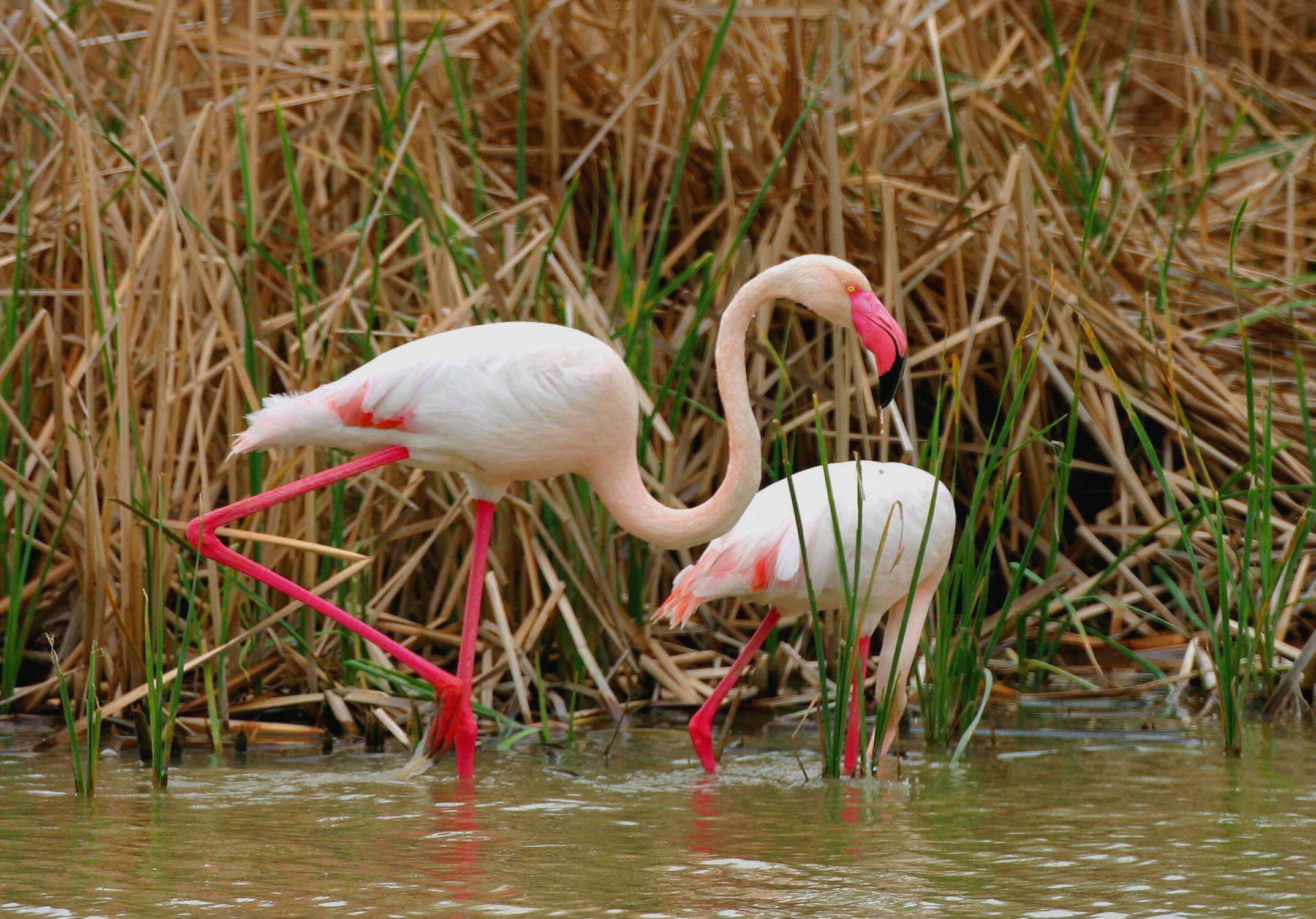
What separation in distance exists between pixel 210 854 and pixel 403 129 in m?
3.21

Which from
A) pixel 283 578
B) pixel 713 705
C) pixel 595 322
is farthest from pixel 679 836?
pixel 595 322

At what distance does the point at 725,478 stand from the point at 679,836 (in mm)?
1283

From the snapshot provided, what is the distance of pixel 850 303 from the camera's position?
4602mm

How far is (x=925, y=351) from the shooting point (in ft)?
19.3

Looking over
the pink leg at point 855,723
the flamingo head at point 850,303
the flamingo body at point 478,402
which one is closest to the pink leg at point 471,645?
the flamingo body at point 478,402

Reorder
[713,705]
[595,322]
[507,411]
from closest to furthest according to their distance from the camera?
[507,411], [713,705], [595,322]

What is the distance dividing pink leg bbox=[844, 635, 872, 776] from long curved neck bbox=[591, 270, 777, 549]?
0.52 m

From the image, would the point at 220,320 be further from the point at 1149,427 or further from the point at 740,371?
the point at 1149,427

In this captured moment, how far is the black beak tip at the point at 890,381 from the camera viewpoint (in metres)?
4.49

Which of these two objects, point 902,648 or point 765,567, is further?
point 765,567

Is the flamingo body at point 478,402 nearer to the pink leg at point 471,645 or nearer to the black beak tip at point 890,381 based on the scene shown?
the pink leg at point 471,645

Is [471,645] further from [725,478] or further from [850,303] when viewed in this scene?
[850,303]

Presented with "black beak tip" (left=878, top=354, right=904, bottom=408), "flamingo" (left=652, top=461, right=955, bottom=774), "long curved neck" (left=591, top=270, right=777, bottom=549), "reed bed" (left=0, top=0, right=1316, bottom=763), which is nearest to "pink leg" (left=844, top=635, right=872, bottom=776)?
"flamingo" (left=652, top=461, right=955, bottom=774)

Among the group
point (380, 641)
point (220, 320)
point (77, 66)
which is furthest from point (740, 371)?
point (77, 66)
